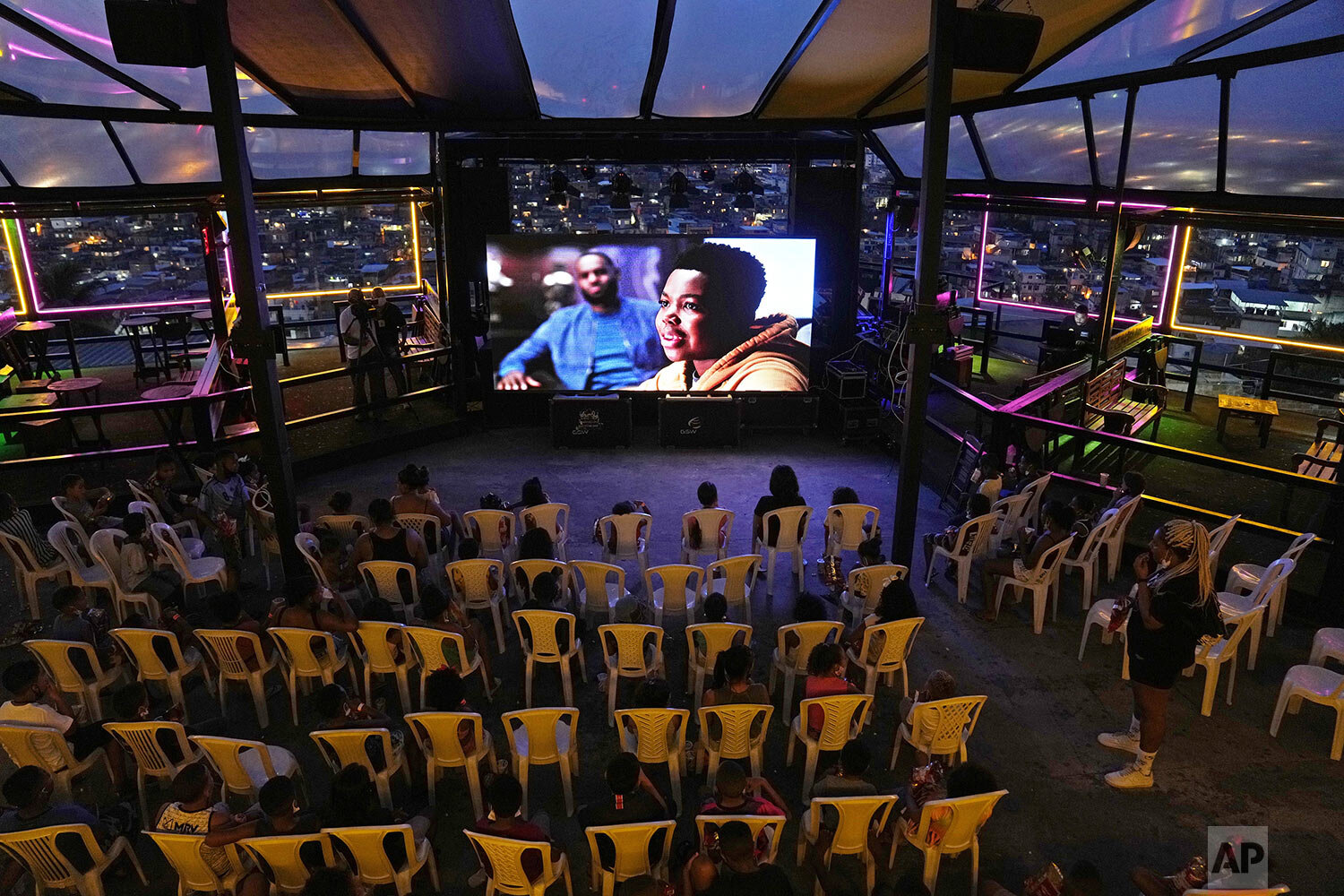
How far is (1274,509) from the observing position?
8867 mm

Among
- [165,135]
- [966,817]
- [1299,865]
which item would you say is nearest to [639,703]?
[966,817]

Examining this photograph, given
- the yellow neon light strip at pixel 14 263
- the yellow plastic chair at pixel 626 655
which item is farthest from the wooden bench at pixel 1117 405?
the yellow neon light strip at pixel 14 263

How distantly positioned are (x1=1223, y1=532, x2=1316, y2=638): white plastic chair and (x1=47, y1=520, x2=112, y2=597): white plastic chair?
8.90 meters

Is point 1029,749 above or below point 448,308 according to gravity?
below

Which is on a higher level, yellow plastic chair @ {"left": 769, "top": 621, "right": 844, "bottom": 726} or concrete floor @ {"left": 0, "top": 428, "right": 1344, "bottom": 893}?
yellow plastic chair @ {"left": 769, "top": 621, "right": 844, "bottom": 726}

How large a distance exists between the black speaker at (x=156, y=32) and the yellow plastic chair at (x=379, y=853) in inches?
204

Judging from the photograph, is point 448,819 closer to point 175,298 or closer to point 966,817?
point 966,817

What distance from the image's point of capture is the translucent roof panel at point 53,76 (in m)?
7.82

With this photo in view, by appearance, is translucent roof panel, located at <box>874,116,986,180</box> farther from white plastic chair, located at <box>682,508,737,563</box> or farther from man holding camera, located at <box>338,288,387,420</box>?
man holding camera, located at <box>338,288,387,420</box>

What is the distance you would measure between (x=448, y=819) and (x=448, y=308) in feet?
27.3

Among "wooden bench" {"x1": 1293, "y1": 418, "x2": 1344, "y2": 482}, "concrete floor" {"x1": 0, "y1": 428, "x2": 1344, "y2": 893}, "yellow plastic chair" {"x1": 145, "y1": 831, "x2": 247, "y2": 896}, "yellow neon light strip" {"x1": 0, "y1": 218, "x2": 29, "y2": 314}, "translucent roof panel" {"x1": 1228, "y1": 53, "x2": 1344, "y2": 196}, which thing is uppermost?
"translucent roof panel" {"x1": 1228, "y1": 53, "x2": 1344, "y2": 196}

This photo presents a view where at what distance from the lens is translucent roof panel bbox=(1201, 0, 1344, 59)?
6.38 meters

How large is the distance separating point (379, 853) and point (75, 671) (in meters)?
2.94

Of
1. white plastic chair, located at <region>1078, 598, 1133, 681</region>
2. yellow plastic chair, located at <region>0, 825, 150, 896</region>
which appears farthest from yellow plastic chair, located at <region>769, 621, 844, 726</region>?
yellow plastic chair, located at <region>0, 825, 150, 896</region>
